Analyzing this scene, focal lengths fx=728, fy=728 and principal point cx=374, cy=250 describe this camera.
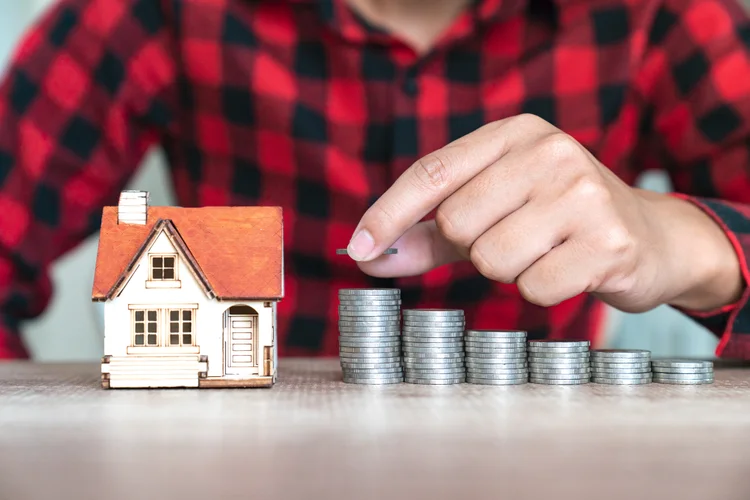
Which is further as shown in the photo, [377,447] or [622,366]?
[622,366]

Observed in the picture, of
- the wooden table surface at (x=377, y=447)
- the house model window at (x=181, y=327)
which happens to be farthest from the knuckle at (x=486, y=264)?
the house model window at (x=181, y=327)

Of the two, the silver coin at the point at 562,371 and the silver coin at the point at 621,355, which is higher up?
the silver coin at the point at 621,355

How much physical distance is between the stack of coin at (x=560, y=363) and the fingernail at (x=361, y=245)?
23cm

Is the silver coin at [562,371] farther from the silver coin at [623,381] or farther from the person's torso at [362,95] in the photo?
the person's torso at [362,95]

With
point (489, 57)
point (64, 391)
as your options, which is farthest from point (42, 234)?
point (489, 57)

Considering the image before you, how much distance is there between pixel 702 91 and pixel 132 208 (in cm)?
125

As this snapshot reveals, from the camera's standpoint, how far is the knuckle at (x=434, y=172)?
2.98 ft

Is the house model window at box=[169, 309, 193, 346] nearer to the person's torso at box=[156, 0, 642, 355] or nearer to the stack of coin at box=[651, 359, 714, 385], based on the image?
the stack of coin at box=[651, 359, 714, 385]

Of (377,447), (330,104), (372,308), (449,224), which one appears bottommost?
(377,447)

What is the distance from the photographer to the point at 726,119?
5.09ft

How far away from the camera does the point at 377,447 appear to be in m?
0.56

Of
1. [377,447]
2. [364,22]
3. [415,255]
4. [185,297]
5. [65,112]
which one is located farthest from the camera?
[65,112]

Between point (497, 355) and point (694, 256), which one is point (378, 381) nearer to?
point (497, 355)

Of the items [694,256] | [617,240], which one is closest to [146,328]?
[617,240]
